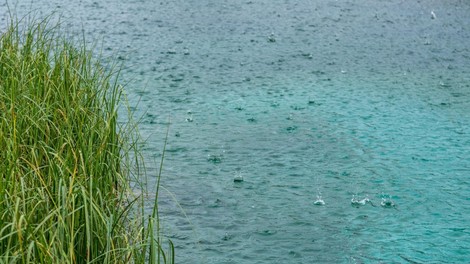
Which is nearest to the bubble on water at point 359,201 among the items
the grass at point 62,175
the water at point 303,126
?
the water at point 303,126

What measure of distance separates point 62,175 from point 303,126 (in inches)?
120

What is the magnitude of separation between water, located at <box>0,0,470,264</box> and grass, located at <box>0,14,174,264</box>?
0.42m

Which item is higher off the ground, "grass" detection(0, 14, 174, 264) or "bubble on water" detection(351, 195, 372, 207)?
"grass" detection(0, 14, 174, 264)

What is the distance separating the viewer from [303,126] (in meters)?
5.63

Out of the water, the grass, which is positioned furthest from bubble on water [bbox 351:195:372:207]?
the grass

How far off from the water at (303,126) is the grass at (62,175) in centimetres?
42

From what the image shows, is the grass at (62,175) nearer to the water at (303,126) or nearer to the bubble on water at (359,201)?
the water at (303,126)

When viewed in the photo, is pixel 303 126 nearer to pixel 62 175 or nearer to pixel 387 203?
pixel 387 203

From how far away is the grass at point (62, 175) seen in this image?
2.59 m

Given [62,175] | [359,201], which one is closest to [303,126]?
[359,201]

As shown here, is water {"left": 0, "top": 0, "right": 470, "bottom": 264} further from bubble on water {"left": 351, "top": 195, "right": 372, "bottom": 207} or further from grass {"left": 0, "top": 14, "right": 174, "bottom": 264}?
grass {"left": 0, "top": 14, "right": 174, "bottom": 264}

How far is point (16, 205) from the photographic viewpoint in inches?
96.8

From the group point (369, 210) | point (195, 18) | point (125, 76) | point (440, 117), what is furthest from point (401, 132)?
point (195, 18)

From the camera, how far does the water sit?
386cm
